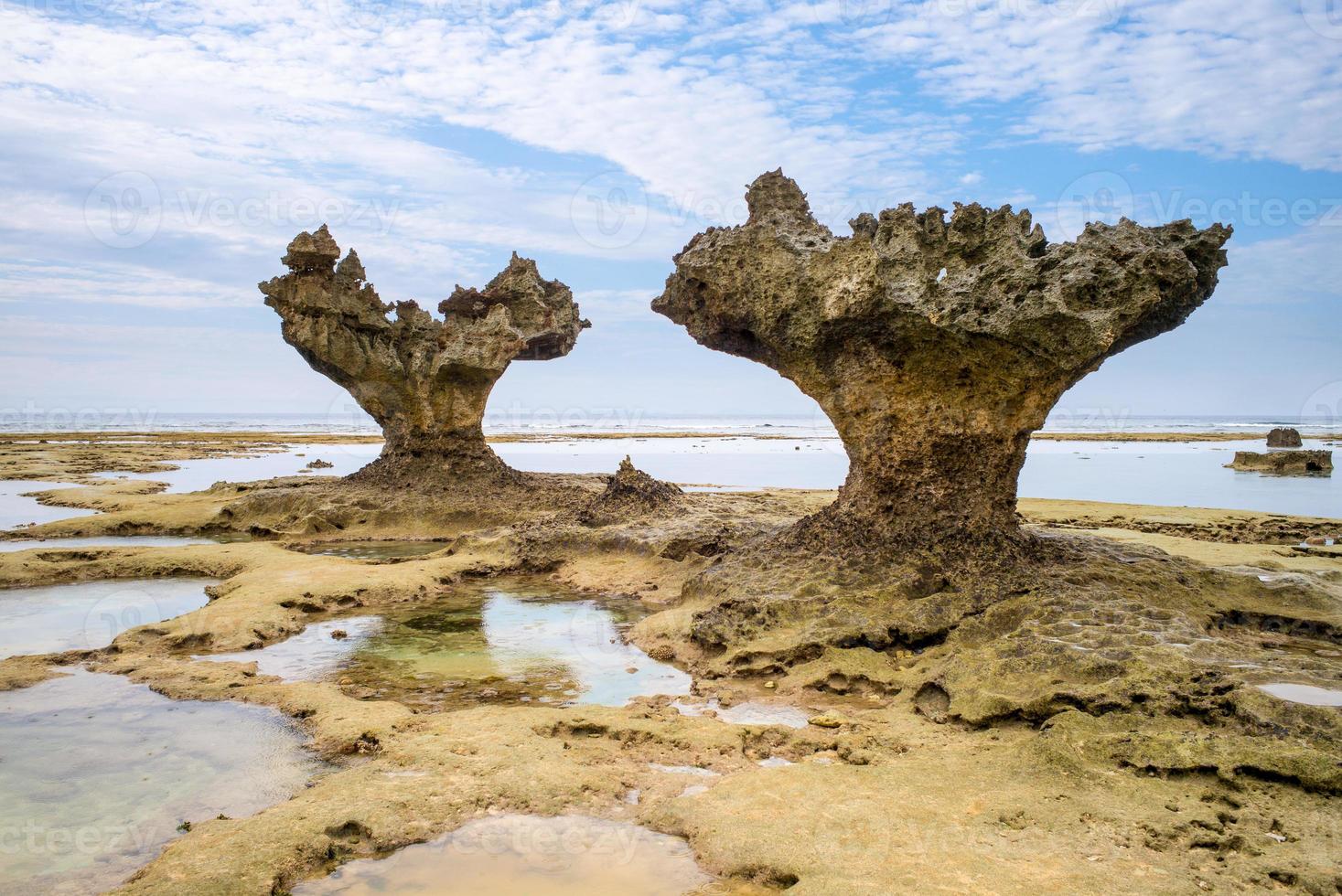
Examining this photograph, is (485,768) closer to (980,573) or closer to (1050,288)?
(980,573)

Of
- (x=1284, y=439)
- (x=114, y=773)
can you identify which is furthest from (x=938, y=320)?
(x=1284, y=439)

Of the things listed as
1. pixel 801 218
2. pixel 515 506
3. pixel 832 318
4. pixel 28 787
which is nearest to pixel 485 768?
pixel 28 787

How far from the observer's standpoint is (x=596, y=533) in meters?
13.2

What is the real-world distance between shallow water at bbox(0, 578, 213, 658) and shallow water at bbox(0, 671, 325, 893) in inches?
66.0

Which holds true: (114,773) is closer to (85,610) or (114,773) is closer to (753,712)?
(753,712)

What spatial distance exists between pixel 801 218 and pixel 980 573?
4.65m

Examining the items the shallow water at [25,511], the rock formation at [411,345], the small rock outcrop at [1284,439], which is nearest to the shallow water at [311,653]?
the rock formation at [411,345]

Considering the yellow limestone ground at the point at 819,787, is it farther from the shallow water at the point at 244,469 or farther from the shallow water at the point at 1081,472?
the shallow water at the point at 244,469

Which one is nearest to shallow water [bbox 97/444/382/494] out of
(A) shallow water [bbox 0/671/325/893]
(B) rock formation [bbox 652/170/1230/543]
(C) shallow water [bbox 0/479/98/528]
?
(C) shallow water [bbox 0/479/98/528]

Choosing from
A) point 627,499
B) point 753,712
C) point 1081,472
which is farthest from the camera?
point 1081,472

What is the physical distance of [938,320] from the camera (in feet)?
27.4

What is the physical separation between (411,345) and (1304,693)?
1688cm

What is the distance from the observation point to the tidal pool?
7.33 m

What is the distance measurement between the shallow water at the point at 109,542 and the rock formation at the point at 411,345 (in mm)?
4098
